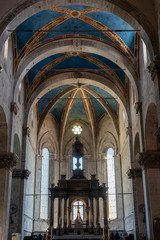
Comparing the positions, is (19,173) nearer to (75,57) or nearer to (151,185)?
(151,185)

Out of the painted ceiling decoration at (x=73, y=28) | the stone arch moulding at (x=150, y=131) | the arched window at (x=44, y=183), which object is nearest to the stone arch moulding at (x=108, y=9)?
the painted ceiling decoration at (x=73, y=28)

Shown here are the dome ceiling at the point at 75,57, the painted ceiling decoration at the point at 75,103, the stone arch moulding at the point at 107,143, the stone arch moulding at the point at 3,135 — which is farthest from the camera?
the stone arch moulding at the point at 107,143

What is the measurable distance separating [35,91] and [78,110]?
790cm

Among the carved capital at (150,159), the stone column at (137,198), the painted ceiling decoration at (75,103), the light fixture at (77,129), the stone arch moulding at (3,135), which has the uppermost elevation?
the painted ceiling decoration at (75,103)

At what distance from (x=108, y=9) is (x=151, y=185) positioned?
8.87m

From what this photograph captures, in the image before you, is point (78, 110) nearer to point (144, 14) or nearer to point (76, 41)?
point (76, 41)

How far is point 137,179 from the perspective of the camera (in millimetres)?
20109

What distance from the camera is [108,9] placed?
49.3 ft

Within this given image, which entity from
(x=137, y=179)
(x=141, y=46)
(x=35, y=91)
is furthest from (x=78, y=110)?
(x=141, y=46)

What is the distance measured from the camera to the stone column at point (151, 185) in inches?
596

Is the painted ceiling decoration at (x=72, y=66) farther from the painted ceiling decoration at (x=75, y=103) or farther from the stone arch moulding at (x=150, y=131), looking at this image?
the stone arch moulding at (x=150, y=131)

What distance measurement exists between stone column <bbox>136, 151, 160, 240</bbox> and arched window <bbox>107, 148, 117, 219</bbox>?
36.5ft

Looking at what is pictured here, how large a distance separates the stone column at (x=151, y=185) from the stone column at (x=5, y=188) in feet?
22.3

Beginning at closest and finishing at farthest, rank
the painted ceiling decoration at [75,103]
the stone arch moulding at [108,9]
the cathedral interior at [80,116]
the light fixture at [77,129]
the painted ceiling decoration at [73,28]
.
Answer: the stone arch moulding at [108,9] < the cathedral interior at [80,116] < the painted ceiling decoration at [73,28] < the painted ceiling decoration at [75,103] < the light fixture at [77,129]
